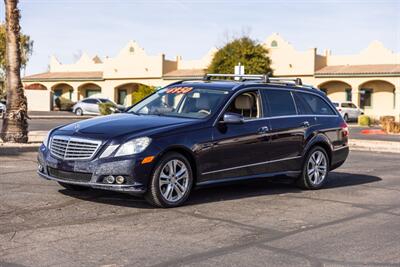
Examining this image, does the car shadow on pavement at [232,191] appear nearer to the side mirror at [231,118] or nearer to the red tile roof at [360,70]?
the side mirror at [231,118]

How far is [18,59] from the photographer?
16.0m

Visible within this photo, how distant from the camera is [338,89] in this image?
49219mm

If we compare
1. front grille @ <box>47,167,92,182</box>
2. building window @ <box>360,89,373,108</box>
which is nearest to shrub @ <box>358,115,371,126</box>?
building window @ <box>360,89,373,108</box>

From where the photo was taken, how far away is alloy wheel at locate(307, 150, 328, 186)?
10.1 meters

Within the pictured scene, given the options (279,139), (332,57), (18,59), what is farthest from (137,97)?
(279,139)

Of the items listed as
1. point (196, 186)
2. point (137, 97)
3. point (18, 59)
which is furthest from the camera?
point (137, 97)

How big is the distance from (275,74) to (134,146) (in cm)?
4187

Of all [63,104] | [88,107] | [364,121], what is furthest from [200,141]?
A: [63,104]

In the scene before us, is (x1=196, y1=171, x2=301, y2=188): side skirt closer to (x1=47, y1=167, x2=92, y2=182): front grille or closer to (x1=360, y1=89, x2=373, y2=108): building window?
(x1=47, y1=167, x2=92, y2=182): front grille

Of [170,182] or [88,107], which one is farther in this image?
[88,107]

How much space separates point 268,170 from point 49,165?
3263 millimetres

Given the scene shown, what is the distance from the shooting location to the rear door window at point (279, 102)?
376 inches

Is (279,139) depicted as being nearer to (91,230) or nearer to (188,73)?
(91,230)

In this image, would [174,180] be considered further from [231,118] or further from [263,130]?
[263,130]
